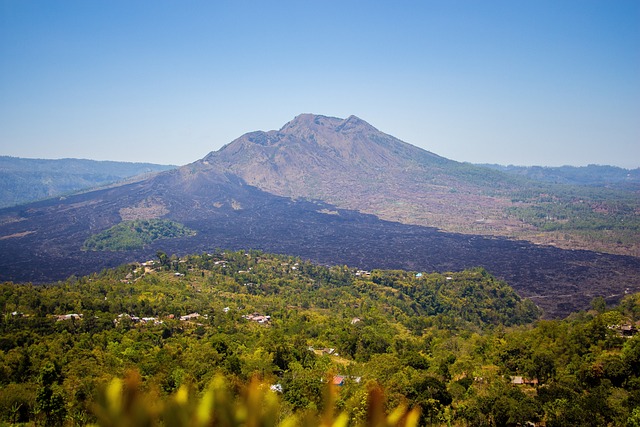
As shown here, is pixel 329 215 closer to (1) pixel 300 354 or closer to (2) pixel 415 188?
(2) pixel 415 188

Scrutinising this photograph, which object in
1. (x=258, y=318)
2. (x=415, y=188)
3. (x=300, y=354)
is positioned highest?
(x=415, y=188)

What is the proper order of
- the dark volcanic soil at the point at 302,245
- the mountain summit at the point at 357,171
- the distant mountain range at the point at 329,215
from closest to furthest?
the dark volcanic soil at the point at 302,245 → the distant mountain range at the point at 329,215 → the mountain summit at the point at 357,171

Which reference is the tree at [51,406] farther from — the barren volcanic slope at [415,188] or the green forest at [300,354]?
the barren volcanic slope at [415,188]

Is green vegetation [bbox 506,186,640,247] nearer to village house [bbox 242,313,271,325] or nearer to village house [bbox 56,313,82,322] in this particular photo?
village house [bbox 242,313,271,325]

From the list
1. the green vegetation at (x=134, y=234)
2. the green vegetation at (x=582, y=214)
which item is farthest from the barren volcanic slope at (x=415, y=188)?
the green vegetation at (x=134, y=234)

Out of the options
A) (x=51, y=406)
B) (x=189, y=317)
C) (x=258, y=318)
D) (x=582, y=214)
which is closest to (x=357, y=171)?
(x=582, y=214)

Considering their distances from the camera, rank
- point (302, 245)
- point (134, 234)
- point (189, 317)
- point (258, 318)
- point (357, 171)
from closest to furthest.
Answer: point (189, 317)
point (258, 318)
point (302, 245)
point (134, 234)
point (357, 171)
